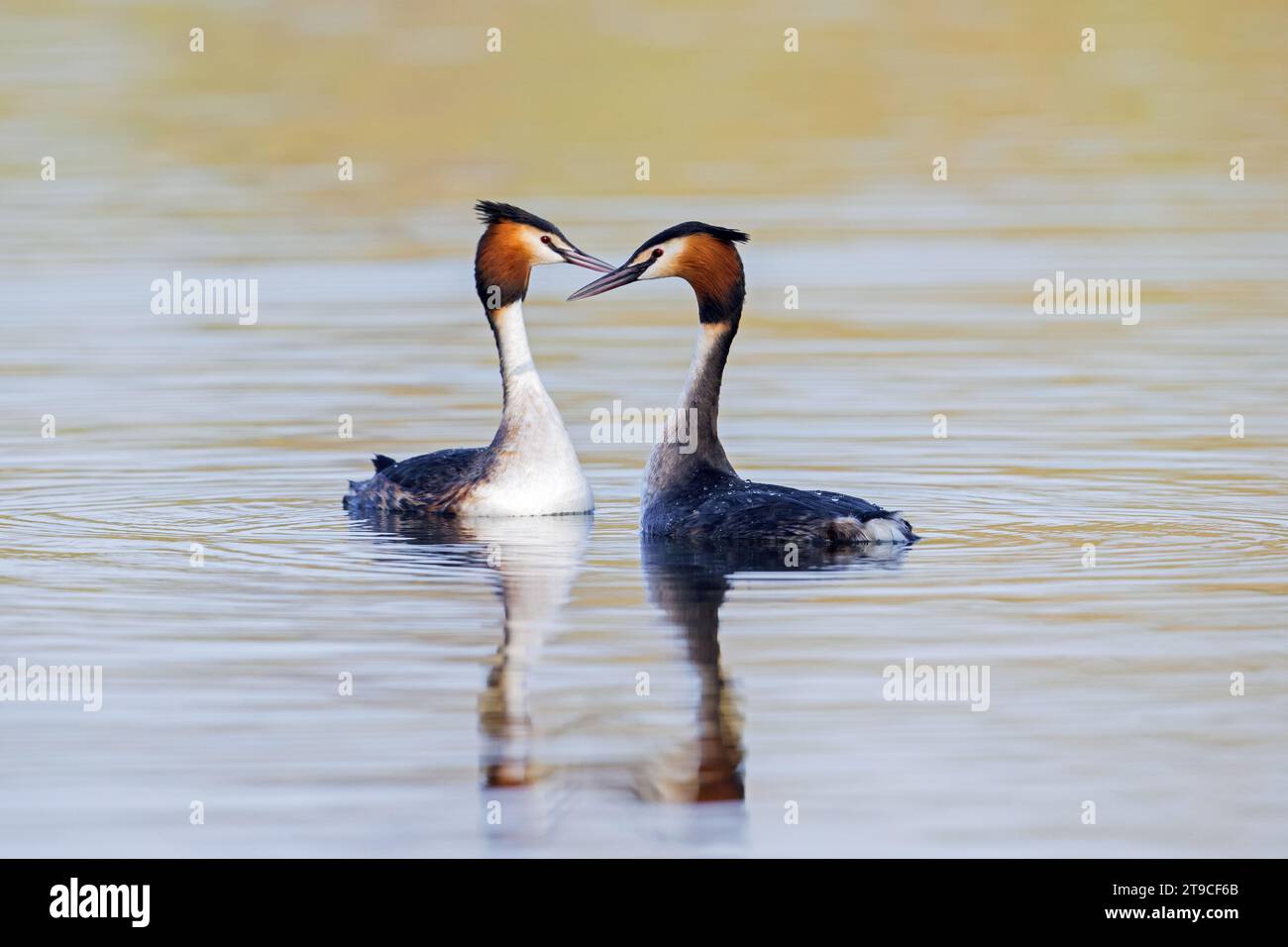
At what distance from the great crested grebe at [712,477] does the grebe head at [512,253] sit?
505mm

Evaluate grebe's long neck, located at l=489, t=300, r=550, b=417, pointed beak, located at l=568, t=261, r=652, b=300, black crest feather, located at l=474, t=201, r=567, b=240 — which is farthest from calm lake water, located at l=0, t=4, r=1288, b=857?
black crest feather, located at l=474, t=201, r=567, b=240

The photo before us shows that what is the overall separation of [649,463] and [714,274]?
3.34 ft

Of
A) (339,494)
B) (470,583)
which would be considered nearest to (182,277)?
(339,494)

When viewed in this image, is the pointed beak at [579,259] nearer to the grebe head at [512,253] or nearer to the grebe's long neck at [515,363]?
the grebe head at [512,253]

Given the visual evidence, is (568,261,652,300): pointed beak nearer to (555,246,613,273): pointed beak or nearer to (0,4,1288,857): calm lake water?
(555,246,613,273): pointed beak

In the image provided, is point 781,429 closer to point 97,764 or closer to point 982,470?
point 982,470

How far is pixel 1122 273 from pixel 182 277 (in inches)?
321

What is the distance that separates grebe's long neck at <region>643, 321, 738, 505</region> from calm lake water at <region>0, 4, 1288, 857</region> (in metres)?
0.38

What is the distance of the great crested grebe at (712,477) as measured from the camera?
1129 centimetres

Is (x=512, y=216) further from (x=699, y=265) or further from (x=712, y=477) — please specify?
(x=712, y=477)

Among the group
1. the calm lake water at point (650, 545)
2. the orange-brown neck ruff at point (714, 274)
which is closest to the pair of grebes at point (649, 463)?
the orange-brown neck ruff at point (714, 274)

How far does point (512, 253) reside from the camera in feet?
44.0

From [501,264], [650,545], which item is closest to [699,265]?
[501,264]

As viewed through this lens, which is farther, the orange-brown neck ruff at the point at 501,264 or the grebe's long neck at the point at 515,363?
the orange-brown neck ruff at the point at 501,264
